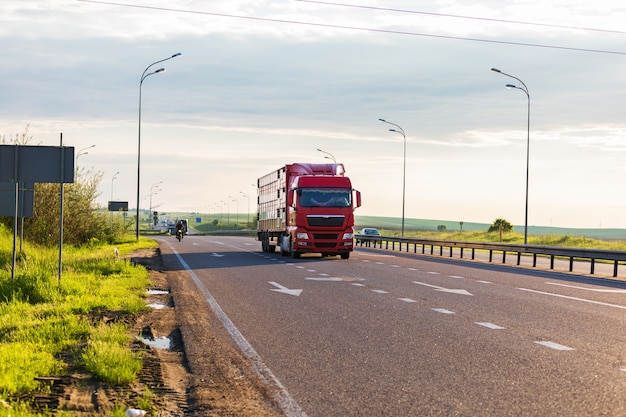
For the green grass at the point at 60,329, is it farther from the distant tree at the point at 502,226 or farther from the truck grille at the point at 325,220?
the distant tree at the point at 502,226

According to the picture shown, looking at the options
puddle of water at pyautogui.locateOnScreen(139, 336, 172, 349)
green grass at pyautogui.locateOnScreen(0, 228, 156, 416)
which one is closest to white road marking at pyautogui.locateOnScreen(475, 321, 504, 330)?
puddle of water at pyautogui.locateOnScreen(139, 336, 172, 349)

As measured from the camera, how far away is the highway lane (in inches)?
250

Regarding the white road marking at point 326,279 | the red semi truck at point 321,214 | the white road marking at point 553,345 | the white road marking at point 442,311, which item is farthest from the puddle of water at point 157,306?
the red semi truck at point 321,214

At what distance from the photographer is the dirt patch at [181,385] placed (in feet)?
19.7

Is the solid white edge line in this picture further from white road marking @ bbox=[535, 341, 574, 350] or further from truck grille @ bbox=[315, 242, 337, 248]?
truck grille @ bbox=[315, 242, 337, 248]

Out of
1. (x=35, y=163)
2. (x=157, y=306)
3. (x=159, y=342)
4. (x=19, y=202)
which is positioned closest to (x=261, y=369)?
(x=159, y=342)

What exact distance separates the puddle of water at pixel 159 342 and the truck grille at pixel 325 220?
63.8 feet

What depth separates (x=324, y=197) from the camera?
2939 cm

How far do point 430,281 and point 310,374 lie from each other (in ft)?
39.9

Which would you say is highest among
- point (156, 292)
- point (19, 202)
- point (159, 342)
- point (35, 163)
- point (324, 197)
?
point (35, 163)

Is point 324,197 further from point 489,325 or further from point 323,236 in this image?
point 489,325

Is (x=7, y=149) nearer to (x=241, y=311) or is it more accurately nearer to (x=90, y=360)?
(x=241, y=311)

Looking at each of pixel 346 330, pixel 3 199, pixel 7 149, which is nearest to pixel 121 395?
pixel 346 330

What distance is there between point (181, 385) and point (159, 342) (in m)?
2.63
